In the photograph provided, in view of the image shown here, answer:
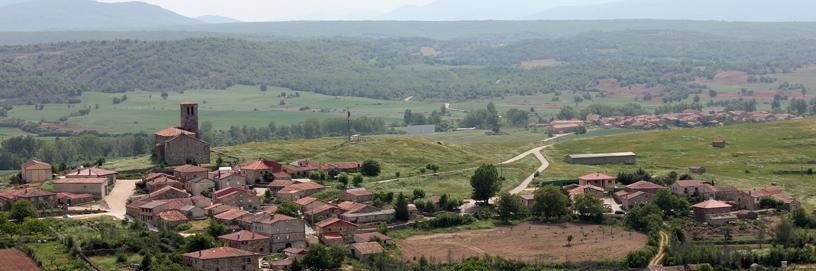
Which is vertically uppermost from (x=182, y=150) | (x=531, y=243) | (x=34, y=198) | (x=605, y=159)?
(x=182, y=150)

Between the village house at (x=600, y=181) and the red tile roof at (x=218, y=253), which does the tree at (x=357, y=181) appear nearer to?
the village house at (x=600, y=181)

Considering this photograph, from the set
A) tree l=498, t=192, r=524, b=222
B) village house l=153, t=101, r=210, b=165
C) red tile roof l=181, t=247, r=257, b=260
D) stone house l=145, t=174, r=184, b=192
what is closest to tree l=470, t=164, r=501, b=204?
tree l=498, t=192, r=524, b=222

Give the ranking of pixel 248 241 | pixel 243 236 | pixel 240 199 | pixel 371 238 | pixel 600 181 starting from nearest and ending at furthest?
pixel 248 241 < pixel 243 236 < pixel 371 238 < pixel 240 199 < pixel 600 181

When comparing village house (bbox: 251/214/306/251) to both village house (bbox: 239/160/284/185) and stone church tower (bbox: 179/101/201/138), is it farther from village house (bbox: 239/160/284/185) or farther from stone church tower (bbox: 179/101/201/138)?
stone church tower (bbox: 179/101/201/138)

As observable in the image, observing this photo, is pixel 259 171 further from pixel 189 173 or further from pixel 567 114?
pixel 567 114

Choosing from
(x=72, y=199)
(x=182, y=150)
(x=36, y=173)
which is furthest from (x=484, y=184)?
(x=36, y=173)

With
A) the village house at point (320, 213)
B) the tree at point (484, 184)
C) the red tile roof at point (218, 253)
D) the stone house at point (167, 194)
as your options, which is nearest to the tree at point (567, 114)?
the tree at point (484, 184)

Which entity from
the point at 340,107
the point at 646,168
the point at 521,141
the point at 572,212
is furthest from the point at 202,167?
the point at 340,107
